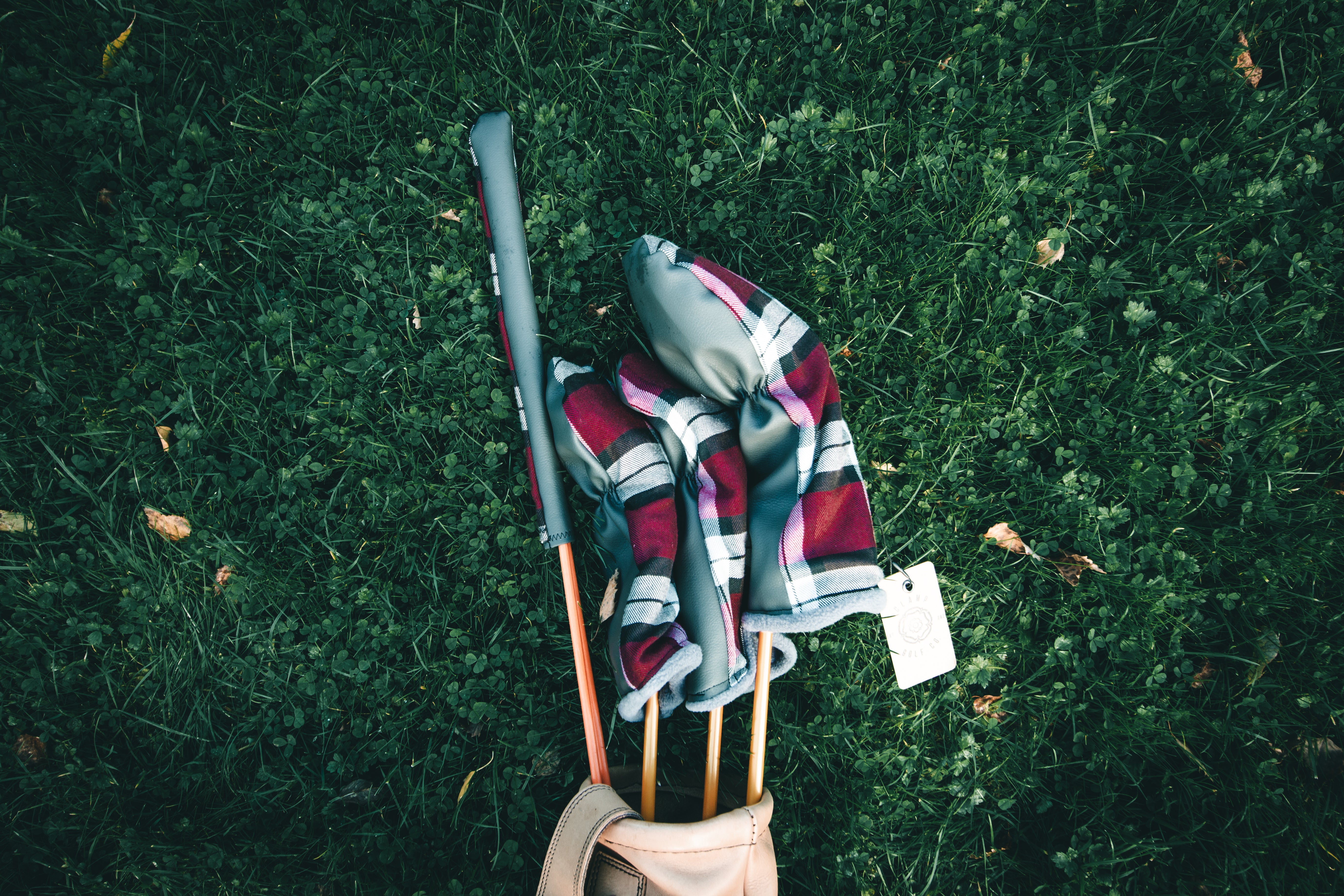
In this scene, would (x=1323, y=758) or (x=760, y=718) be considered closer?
(x=760, y=718)

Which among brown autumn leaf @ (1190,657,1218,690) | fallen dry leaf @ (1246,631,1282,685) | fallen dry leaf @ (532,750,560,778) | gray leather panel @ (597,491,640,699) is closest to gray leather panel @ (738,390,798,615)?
gray leather panel @ (597,491,640,699)

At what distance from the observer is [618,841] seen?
2.00m

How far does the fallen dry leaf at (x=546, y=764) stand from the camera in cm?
249

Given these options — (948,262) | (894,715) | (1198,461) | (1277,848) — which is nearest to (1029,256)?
(948,262)

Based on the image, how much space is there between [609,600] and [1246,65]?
334cm

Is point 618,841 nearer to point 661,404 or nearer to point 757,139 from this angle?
point 661,404

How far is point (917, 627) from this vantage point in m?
2.61

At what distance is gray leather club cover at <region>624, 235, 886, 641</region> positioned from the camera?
6.77 feet

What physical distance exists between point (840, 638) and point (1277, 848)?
1.85 metres

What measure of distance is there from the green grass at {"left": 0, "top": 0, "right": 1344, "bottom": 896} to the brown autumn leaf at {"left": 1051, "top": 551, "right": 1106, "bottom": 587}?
0.13 ft

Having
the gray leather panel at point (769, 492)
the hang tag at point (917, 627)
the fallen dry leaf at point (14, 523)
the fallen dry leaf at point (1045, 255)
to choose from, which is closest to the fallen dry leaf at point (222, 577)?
the fallen dry leaf at point (14, 523)

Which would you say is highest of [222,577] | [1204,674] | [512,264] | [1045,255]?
[512,264]

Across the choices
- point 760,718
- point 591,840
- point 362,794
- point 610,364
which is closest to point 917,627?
point 760,718

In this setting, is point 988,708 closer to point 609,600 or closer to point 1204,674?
point 1204,674
